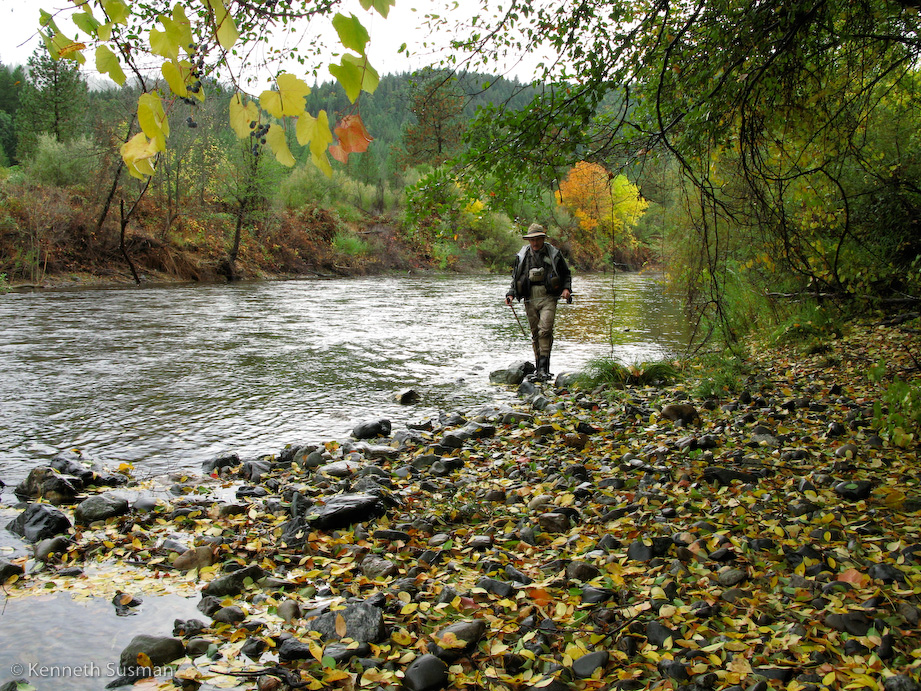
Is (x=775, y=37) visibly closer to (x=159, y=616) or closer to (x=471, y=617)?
(x=471, y=617)

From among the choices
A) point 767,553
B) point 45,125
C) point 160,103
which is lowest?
point 767,553

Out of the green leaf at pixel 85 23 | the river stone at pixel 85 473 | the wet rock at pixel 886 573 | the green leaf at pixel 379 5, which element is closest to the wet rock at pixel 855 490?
the wet rock at pixel 886 573

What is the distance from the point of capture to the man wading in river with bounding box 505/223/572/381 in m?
9.46

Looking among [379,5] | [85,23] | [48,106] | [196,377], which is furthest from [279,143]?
[48,106]

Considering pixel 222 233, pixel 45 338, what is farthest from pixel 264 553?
pixel 222 233

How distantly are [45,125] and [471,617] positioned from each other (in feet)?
203

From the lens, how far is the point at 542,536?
3.73m

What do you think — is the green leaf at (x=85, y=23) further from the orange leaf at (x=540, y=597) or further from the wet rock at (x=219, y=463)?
the wet rock at (x=219, y=463)

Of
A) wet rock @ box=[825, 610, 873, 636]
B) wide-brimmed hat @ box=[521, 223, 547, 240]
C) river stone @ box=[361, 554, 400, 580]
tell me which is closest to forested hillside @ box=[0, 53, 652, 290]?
wide-brimmed hat @ box=[521, 223, 547, 240]

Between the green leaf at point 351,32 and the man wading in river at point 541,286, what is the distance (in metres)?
8.31

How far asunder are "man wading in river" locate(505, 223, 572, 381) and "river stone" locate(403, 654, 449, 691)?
695cm

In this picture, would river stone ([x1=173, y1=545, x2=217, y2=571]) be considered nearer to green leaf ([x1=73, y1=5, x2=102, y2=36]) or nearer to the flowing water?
the flowing water

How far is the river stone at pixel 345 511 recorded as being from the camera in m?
4.00

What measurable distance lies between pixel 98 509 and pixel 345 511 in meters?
1.77
